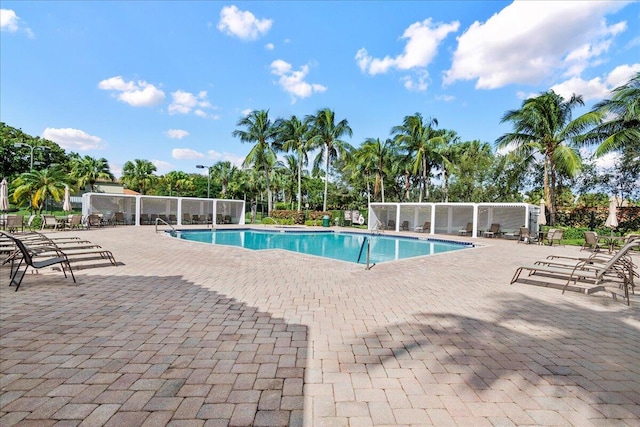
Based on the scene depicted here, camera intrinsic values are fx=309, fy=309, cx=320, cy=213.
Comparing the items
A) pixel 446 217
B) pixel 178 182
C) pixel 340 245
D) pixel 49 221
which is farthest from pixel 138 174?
pixel 446 217

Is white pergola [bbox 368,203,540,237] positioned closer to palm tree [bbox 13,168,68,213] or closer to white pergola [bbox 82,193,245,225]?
white pergola [bbox 82,193,245,225]

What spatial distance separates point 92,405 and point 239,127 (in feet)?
86.3

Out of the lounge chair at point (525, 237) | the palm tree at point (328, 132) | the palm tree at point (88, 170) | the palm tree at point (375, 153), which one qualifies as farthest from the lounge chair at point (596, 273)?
the palm tree at point (88, 170)

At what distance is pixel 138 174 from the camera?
122ft

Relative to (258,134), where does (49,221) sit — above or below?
below

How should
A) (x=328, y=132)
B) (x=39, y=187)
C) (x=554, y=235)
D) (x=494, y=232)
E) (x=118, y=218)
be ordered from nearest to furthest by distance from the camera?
(x=554, y=235), (x=494, y=232), (x=39, y=187), (x=118, y=218), (x=328, y=132)

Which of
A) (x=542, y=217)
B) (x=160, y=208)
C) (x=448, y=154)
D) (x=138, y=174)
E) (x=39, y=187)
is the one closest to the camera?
(x=542, y=217)

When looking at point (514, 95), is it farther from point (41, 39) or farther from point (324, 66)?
point (41, 39)

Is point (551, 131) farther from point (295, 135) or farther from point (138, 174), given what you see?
point (138, 174)

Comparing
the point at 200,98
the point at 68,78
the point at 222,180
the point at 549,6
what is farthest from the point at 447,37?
the point at 222,180

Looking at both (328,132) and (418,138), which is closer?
(418,138)

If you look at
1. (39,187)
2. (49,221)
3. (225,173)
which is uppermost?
(225,173)

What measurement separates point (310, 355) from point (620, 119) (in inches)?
799

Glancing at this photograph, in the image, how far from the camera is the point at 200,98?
1970 centimetres
